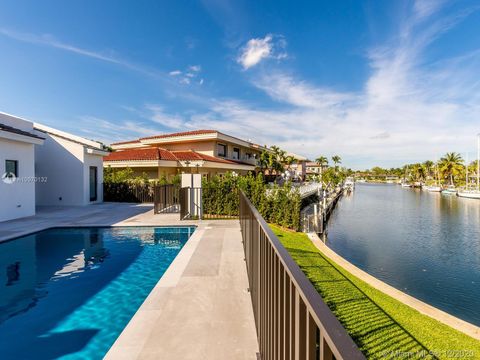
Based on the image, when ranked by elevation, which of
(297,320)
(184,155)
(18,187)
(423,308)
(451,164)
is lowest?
(423,308)

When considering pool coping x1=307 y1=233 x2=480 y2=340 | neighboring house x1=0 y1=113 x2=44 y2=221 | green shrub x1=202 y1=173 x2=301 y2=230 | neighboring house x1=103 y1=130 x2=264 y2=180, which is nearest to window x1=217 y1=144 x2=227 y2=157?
neighboring house x1=103 y1=130 x2=264 y2=180

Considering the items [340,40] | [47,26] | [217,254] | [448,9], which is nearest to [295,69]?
[340,40]

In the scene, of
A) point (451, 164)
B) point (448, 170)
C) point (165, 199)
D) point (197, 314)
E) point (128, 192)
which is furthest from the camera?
point (448, 170)

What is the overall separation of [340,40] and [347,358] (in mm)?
19101

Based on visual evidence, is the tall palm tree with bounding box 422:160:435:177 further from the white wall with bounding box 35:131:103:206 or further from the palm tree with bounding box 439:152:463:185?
the white wall with bounding box 35:131:103:206

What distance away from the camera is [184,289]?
4328 millimetres

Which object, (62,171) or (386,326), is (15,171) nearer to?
(62,171)

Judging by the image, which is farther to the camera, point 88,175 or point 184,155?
point 184,155

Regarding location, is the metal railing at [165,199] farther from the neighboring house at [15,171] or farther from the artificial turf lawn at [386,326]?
the artificial turf lawn at [386,326]

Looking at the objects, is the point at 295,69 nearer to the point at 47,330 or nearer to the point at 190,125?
the point at 190,125

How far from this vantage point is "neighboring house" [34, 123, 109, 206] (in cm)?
1542

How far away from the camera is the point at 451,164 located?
216ft

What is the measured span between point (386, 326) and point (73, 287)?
5.93 meters

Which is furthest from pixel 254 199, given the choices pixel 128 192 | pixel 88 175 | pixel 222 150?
pixel 222 150
